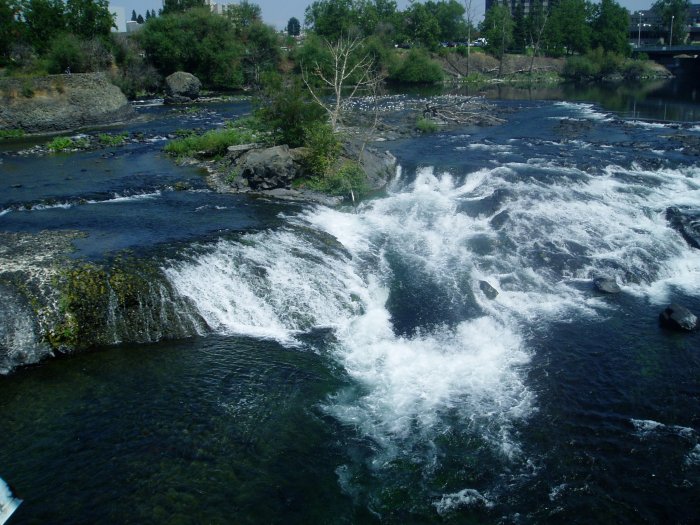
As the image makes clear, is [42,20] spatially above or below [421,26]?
below

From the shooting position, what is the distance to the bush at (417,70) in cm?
7675

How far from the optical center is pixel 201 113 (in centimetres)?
4978

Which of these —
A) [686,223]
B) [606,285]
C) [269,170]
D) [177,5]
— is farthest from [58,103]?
[177,5]

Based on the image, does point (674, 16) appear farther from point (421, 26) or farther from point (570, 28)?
point (421, 26)

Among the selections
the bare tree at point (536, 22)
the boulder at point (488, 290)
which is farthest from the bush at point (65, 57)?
the bare tree at point (536, 22)

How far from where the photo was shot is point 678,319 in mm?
15789

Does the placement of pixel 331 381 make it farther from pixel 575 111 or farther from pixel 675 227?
pixel 575 111

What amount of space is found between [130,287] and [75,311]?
4.98 ft

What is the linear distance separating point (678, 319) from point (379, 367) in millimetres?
8612

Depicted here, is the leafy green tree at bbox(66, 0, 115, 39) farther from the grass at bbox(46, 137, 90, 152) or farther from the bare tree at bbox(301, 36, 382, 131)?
the grass at bbox(46, 137, 90, 152)

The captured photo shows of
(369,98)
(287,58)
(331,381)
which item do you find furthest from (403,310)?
(287,58)

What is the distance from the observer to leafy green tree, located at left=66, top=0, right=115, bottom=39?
6450 centimetres

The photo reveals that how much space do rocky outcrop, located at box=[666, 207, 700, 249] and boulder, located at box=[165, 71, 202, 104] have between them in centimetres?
4982

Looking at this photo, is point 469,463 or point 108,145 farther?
point 108,145
